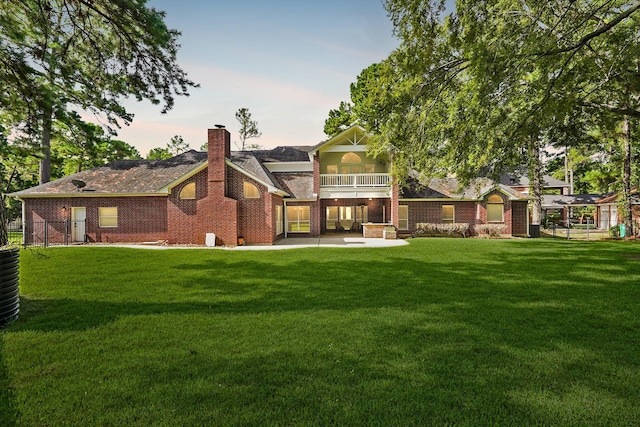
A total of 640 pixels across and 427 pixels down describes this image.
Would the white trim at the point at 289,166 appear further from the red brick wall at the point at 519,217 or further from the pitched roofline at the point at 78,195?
the red brick wall at the point at 519,217

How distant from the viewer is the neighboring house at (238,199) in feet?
59.6

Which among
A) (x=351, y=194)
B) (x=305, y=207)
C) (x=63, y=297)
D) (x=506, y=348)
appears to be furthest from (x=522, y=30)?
(x=305, y=207)

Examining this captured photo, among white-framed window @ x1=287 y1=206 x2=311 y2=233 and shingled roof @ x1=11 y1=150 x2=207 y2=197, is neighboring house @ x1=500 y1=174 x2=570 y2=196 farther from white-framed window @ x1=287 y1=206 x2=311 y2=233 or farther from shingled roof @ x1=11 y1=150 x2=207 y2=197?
shingled roof @ x1=11 y1=150 x2=207 y2=197

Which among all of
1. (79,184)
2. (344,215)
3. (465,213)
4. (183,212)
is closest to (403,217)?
(465,213)

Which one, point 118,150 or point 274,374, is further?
point 118,150

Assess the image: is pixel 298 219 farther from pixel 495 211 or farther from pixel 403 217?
pixel 495 211

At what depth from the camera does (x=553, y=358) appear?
4172 millimetres

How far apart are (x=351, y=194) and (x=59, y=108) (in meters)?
17.4

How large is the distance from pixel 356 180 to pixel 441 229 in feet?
21.1

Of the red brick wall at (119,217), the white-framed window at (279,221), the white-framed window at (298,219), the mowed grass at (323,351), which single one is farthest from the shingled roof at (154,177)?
the mowed grass at (323,351)

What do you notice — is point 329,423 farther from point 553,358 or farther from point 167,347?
point 553,358

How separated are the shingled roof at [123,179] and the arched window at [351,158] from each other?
381 inches

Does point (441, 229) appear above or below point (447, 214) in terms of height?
below

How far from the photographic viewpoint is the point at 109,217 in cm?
2012
